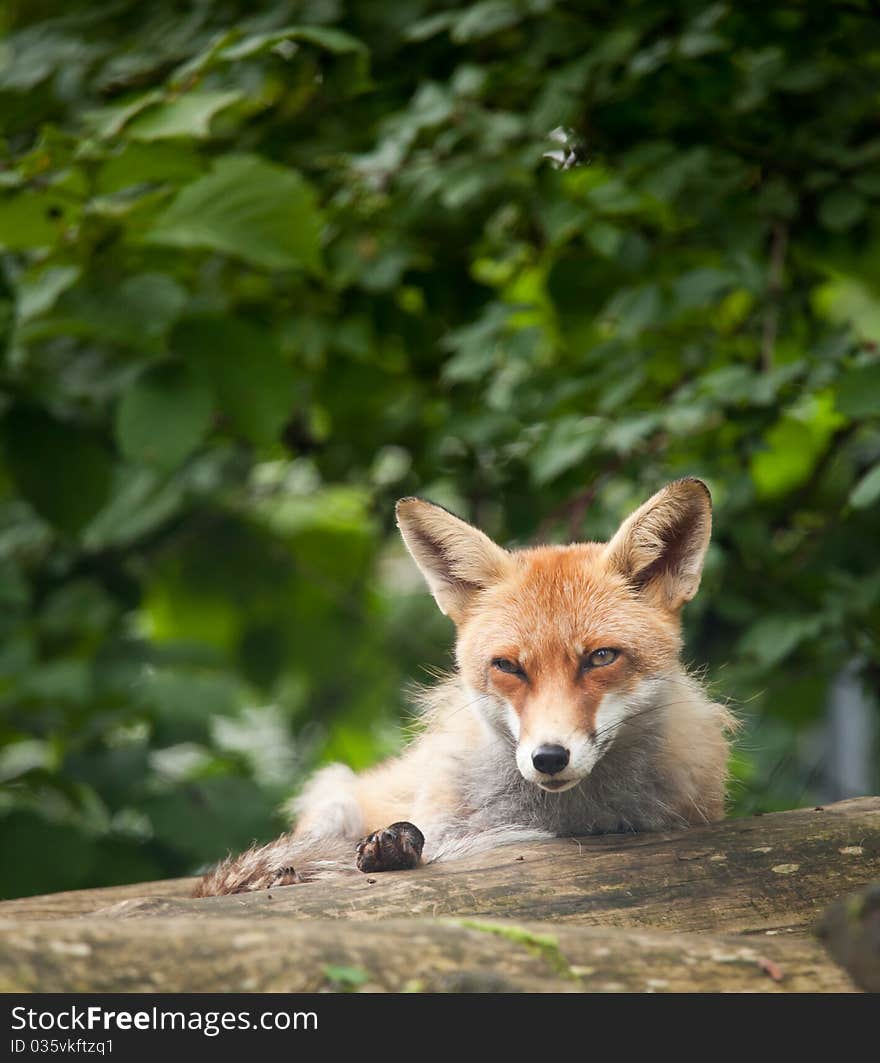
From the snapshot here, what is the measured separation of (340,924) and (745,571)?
3.28 m

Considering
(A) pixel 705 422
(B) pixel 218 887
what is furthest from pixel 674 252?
(B) pixel 218 887

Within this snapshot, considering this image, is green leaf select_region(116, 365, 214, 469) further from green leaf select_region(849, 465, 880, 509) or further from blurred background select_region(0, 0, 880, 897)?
green leaf select_region(849, 465, 880, 509)

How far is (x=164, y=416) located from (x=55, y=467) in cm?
99

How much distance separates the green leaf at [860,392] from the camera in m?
4.27

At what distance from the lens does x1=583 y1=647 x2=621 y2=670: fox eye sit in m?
3.63

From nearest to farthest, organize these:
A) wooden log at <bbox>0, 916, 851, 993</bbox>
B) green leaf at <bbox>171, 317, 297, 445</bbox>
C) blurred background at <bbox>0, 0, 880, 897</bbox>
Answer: wooden log at <bbox>0, 916, 851, 993</bbox>, blurred background at <bbox>0, 0, 880, 897</bbox>, green leaf at <bbox>171, 317, 297, 445</bbox>

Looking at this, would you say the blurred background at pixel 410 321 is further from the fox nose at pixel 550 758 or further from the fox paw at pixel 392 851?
the fox paw at pixel 392 851

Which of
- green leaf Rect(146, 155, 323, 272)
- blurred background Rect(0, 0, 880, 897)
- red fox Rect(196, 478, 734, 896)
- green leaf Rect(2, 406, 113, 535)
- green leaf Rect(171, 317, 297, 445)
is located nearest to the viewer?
red fox Rect(196, 478, 734, 896)

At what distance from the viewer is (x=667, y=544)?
3938mm

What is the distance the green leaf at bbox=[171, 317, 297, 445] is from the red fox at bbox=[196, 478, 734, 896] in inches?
44.6

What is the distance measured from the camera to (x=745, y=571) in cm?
532

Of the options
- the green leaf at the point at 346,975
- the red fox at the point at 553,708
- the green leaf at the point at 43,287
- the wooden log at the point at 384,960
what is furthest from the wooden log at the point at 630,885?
the green leaf at the point at 43,287

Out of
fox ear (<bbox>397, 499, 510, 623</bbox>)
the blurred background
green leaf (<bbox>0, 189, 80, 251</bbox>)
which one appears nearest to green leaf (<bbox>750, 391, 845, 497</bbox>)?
the blurred background
